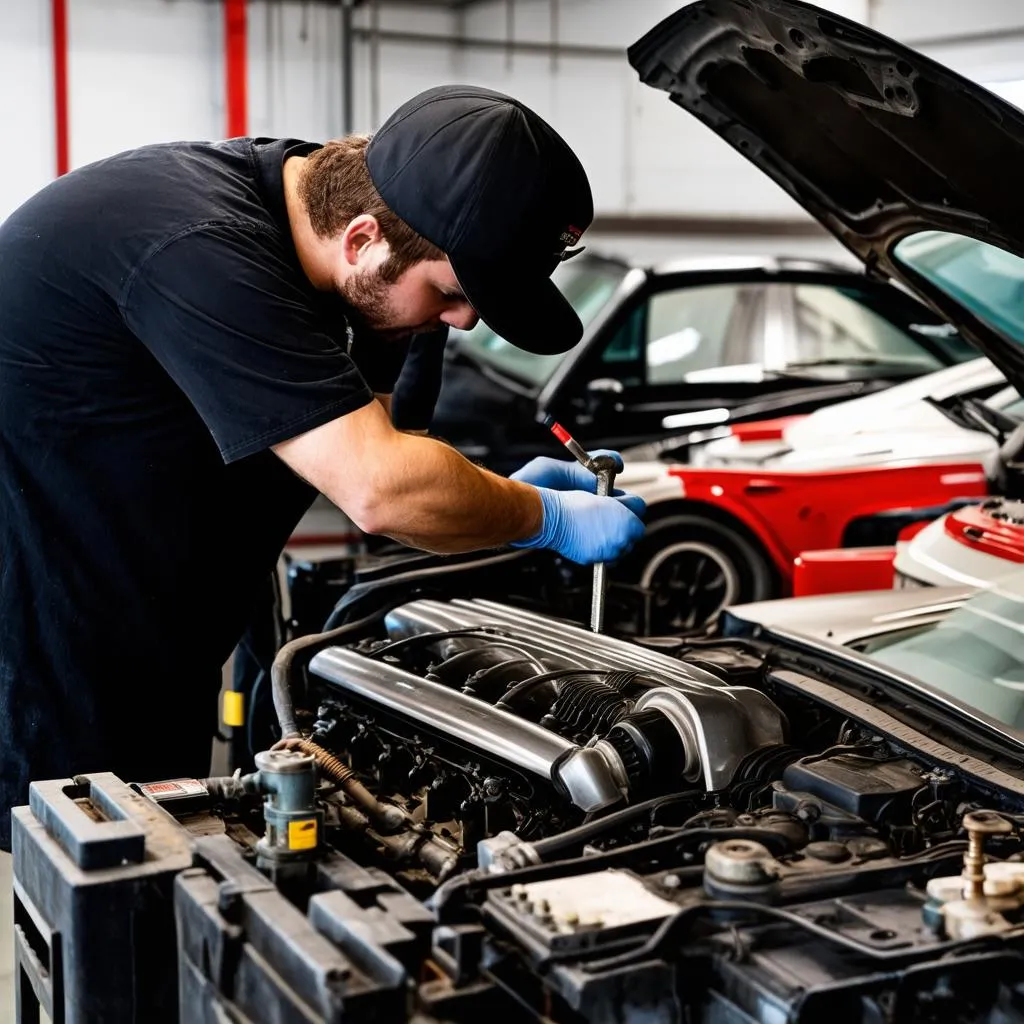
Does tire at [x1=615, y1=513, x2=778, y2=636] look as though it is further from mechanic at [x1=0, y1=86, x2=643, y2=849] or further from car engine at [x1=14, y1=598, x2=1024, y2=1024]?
mechanic at [x1=0, y1=86, x2=643, y2=849]

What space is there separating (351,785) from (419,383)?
3.37 feet

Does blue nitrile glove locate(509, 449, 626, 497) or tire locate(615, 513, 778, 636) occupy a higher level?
blue nitrile glove locate(509, 449, 626, 497)

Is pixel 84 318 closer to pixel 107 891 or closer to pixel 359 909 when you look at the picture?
pixel 107 891

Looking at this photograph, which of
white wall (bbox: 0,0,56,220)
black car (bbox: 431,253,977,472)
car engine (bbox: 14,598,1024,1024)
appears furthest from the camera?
white wall (bbox: 0,0,56,220)

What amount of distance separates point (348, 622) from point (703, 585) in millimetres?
2776

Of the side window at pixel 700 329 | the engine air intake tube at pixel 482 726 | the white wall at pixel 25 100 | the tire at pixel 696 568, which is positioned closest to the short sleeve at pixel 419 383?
Answer: the engine air intake tube at pixel 482 726

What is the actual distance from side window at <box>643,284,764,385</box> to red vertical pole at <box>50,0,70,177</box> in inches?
200

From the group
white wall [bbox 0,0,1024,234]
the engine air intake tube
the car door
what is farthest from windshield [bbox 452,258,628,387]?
the engine air intake tube

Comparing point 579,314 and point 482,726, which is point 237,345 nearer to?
point 482,726

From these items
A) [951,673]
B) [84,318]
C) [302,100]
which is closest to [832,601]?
[951,673]

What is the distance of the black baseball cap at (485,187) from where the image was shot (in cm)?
201

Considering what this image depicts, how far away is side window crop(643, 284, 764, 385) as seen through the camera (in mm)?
Answer: 6746

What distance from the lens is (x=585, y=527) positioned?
93.4 inches

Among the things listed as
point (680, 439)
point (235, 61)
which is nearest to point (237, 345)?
point (680, 439)
